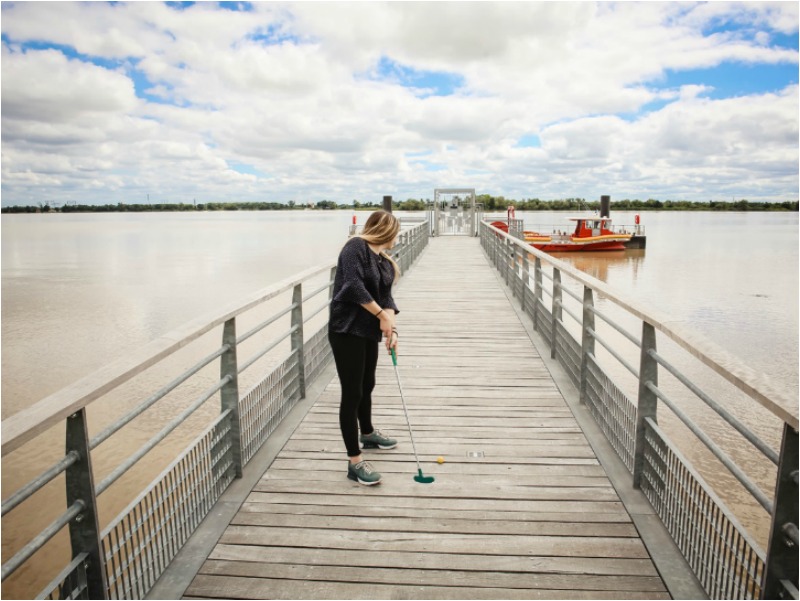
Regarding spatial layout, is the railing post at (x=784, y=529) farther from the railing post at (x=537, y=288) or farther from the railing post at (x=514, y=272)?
the railing post at (x=514, y=272)

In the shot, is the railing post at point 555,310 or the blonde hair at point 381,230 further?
the railing post at point 555,310

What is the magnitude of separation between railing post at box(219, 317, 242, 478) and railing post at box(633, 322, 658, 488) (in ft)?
6.78

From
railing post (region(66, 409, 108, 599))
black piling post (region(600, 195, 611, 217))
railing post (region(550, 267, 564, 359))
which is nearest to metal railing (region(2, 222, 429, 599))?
railing post (region(66, 409, 108, 599))

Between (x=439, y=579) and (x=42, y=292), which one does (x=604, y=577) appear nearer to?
(x=439, y=579)

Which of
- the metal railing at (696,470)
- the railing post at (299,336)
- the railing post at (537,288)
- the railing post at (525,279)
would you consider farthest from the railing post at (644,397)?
the railing post at (525,279)

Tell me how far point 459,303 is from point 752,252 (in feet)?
144

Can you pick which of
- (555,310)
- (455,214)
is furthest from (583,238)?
(555,310)

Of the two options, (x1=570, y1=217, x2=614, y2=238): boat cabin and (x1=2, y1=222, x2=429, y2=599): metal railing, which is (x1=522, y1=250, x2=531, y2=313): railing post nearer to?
(x1=2, y1=222, x2=429, y2=599): metal railing

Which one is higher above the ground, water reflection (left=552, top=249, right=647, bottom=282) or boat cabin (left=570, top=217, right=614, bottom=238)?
boat cabin (left=570, top=217, right=614, bottom=238)

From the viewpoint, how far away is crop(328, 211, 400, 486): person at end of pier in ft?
9.68

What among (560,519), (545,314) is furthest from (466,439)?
(545,314)

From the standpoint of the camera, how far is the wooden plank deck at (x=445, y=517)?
2.29 meters

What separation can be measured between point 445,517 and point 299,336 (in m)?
1.94

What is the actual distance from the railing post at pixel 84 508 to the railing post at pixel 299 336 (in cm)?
240
